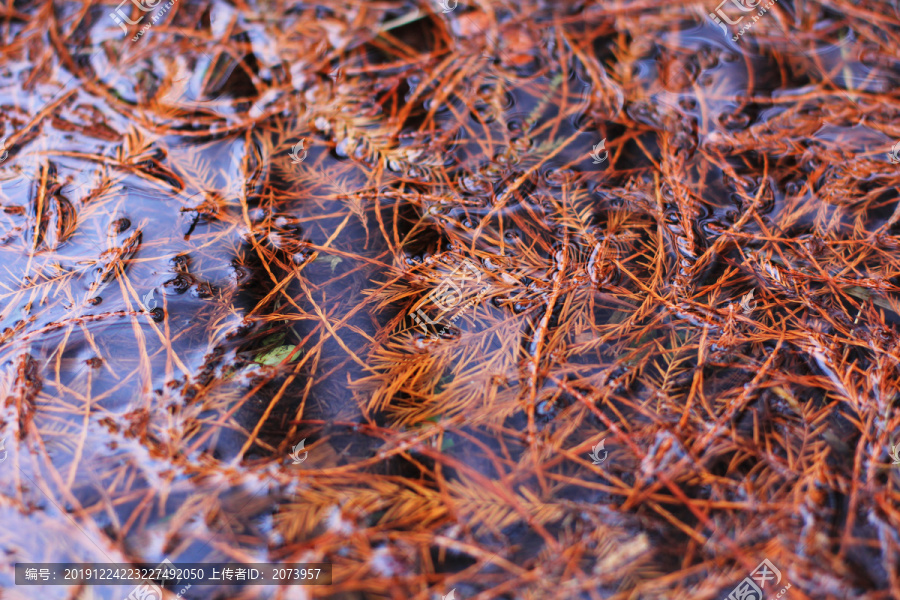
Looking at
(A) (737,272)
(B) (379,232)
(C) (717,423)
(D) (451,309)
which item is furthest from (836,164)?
(B) (379,232)

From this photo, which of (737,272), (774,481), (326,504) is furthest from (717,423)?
(326,504)

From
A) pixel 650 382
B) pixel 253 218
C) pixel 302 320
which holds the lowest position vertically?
pixel 650 382

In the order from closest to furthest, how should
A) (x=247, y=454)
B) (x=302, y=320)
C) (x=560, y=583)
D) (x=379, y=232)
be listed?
1. (x=560, y=583)
2. (x=247, y=454)
3. (x=302, y=320)
4. (x=379, y=232)

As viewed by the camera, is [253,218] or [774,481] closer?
[774,481]

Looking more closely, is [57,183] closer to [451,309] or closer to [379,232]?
[379,232]

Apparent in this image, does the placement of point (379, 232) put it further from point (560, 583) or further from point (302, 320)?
point (560, 583)

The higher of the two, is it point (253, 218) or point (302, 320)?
point (253, 218)

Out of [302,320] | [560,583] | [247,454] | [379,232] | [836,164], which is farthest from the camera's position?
[836,164]
